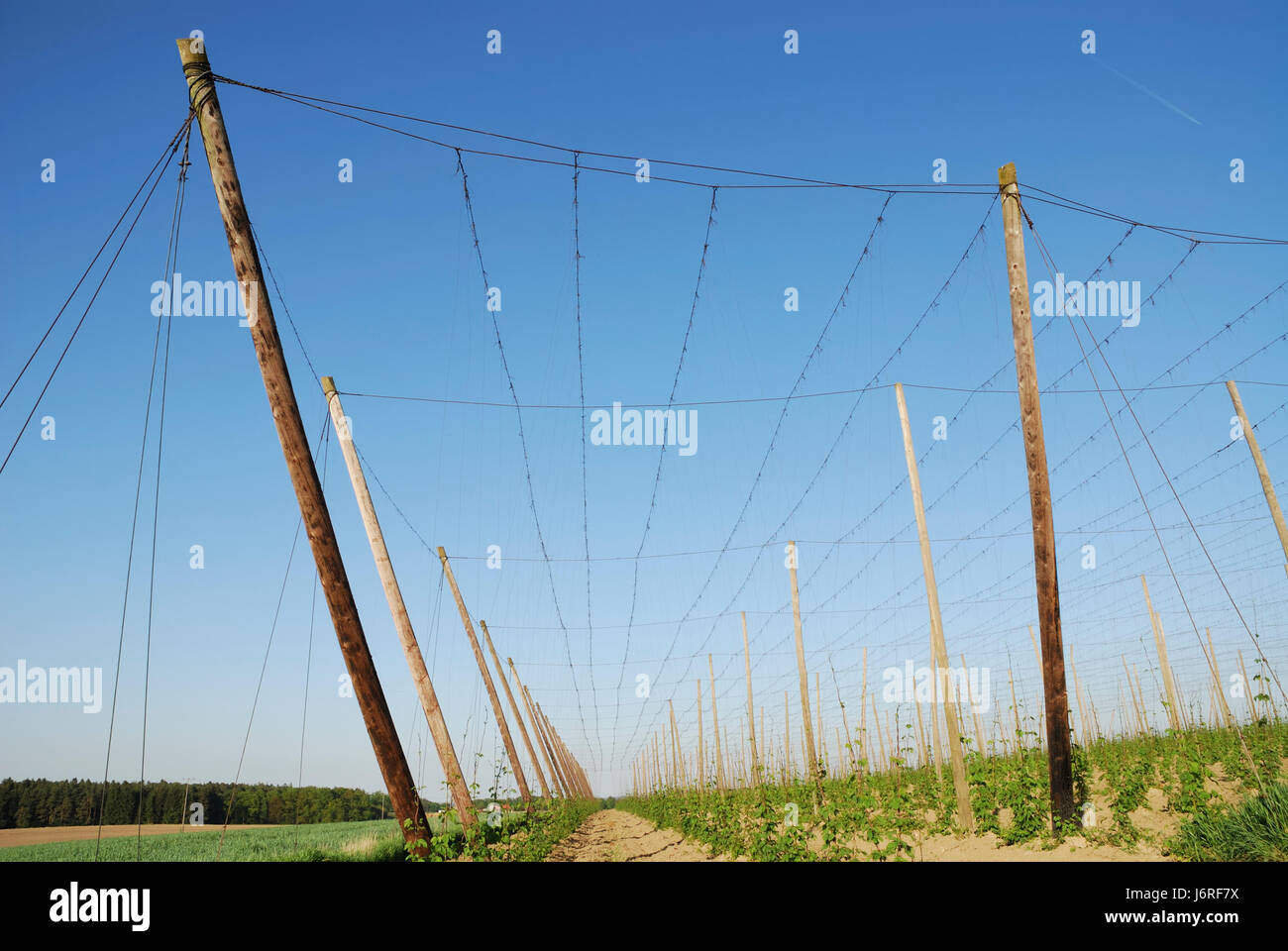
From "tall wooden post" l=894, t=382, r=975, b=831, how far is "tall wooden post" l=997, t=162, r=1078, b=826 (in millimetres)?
2279

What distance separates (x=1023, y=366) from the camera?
A: 33.5ft

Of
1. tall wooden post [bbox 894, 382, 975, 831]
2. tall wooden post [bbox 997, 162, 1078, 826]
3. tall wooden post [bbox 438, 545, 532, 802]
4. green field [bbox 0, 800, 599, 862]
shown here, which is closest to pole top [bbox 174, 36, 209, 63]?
green field [bbox 0, 800, 599, 862]

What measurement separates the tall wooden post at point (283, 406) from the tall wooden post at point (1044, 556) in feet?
25.6

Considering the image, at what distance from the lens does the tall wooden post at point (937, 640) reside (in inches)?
480

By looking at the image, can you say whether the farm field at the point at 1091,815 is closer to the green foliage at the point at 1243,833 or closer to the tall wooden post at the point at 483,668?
the green foliage at the point at 1243,833

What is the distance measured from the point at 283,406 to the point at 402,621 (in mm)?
5270

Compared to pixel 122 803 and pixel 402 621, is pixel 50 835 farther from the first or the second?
pixel 402 621

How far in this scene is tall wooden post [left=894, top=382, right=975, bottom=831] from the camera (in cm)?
1219

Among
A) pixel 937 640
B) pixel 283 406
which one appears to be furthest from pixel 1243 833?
pixel 283 406

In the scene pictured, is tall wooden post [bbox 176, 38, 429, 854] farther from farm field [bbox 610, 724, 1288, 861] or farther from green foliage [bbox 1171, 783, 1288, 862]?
green foliage [bbox 1171, 783, 1288, 862]

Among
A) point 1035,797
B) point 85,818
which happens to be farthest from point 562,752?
point 1035,797

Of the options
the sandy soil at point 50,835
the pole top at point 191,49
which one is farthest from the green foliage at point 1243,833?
the sandy soil at point 50,835
